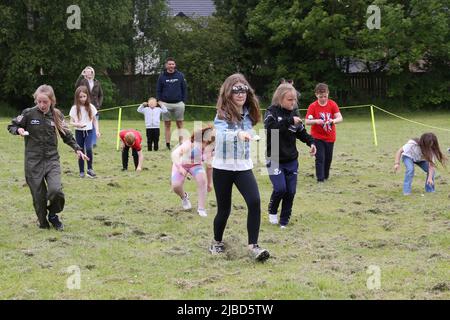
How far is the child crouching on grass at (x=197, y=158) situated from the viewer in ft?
27.9

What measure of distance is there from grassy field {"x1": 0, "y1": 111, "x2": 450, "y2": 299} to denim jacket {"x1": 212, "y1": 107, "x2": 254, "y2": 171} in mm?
894

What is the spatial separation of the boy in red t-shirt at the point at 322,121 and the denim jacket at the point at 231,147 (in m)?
4.70

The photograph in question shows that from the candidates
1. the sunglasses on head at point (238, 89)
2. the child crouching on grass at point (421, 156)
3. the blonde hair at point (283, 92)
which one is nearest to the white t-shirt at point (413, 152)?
the child crouching on grass at point (421, 156)

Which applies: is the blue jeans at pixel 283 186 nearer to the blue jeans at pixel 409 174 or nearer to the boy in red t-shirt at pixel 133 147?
the blue jeans at pixel 409 174

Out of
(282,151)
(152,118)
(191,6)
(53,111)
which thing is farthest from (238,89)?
(191,6)

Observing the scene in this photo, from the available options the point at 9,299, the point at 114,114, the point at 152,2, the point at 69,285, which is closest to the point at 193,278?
the point at 69,285

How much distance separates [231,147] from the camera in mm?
6504

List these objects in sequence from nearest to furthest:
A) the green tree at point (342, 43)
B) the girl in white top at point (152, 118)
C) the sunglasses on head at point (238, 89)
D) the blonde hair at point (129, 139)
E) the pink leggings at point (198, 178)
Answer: the sunglasses on head at point (238, 89), the pink leggings at point (198, 178), the blonde hair at point (129, 139), the girl in white top at point (152, 118), the green tree at point (342, 43)

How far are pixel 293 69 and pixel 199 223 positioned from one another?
1010 inches

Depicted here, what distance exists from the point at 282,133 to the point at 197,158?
1089 millimetres

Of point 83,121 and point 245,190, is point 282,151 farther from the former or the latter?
point 83,121

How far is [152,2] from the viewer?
3584 centimetres

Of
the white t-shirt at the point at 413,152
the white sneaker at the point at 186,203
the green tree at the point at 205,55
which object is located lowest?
the white sneaker at the point at 186,203

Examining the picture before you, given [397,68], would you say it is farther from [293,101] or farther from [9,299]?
[9,299]
